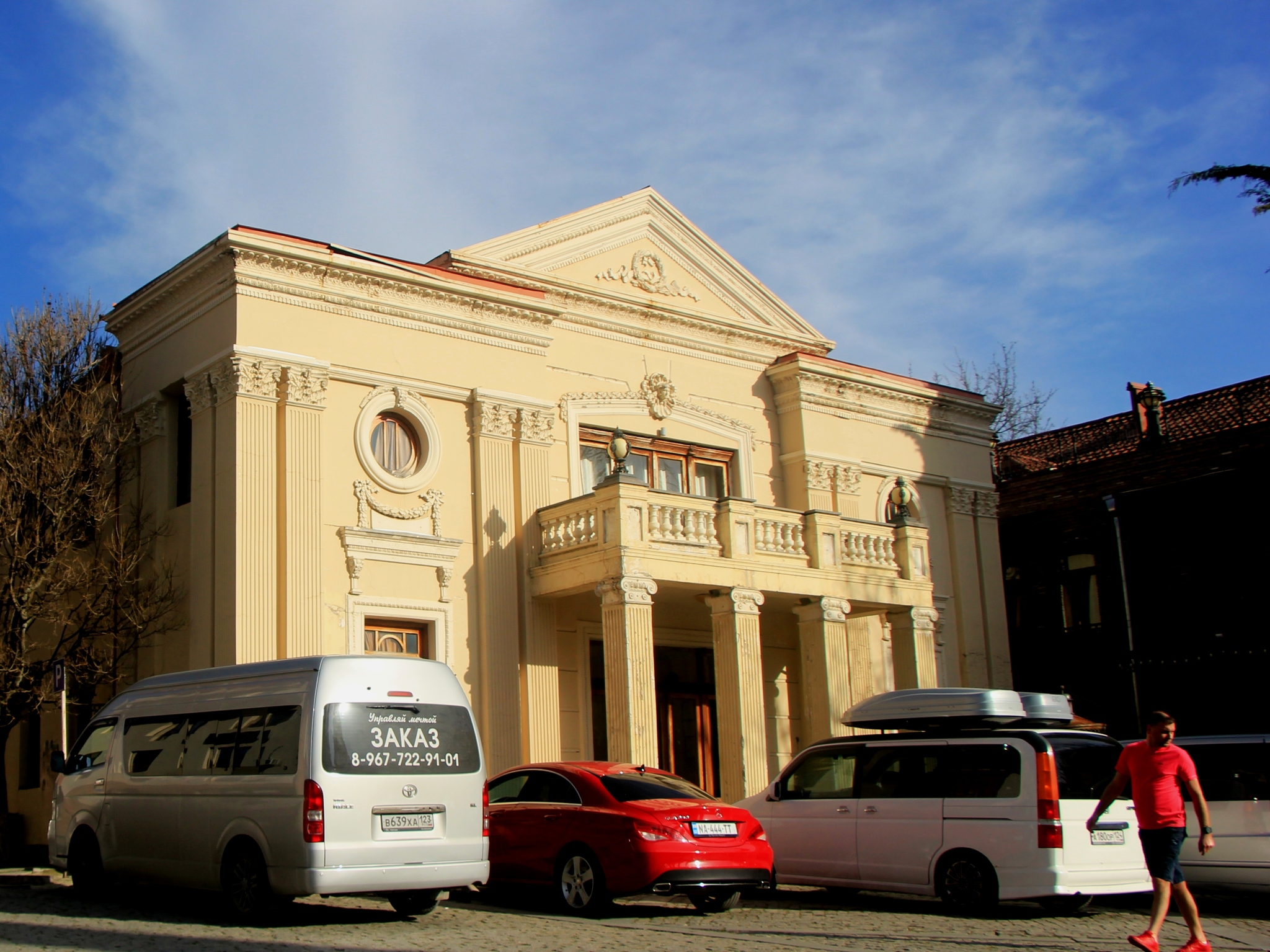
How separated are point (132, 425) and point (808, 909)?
12.8m

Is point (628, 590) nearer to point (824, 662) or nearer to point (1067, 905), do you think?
point (824, 662)

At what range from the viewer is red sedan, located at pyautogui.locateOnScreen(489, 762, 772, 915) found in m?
11.7

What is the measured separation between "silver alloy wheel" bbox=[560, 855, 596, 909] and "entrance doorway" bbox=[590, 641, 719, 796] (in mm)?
8625

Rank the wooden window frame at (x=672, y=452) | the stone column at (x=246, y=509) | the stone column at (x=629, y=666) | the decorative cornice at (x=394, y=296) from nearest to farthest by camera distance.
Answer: the stone column at (x=246, y=509)
the stone column at (x=629, y=666)
the decorative cornice at (x=394, y=296)
the wooden window frame at (x=672, y=452)

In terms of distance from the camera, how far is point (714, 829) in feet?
39.5

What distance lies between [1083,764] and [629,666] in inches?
282

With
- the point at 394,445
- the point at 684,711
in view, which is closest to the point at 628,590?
the point at 394,445

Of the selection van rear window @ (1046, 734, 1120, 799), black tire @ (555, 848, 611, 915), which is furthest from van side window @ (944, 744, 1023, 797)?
black tire @ (555, 848, 611, 915)

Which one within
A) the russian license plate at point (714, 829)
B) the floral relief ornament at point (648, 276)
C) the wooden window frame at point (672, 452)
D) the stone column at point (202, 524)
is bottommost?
the russian license plate at point (714, 829)

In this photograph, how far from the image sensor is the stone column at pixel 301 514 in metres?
17.7

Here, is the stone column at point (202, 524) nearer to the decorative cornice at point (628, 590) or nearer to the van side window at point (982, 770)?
the decorative cornice at point (628, 590)

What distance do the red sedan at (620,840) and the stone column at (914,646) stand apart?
9445mm

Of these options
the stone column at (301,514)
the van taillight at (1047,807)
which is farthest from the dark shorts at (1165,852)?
the stone column at (301,514)

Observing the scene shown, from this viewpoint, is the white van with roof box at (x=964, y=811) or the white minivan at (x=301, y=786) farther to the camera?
the white van with roof box at (x=964, y=811)
